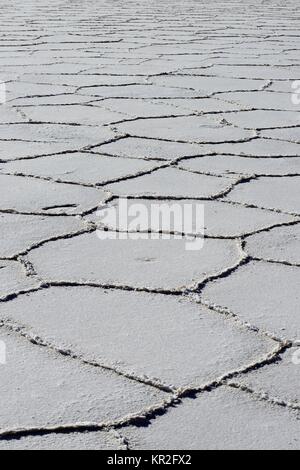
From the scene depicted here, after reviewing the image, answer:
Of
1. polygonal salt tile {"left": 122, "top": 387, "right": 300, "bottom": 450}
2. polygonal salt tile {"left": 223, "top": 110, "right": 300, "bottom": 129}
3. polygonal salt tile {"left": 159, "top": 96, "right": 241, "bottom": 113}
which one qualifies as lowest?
polygonal salt tile {"left": 122, "top": 387, "right": 300, "bottom": 450}

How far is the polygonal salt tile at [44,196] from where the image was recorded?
85.7 inches

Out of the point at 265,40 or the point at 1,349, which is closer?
the point at 1,349

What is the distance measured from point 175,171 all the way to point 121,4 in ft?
19.7

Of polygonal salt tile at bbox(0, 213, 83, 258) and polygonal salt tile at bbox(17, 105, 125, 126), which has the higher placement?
polygonal salt tile at bbox(17, 105, 125, 126)

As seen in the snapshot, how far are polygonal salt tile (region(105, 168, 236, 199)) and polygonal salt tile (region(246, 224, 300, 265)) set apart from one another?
295 millimetres

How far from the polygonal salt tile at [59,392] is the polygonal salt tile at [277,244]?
23.5 inches

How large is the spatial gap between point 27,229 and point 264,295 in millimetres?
564

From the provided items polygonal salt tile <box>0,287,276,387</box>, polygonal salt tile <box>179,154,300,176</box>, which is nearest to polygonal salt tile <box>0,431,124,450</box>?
polygonal salt tile <box>0,287,276,387</box>

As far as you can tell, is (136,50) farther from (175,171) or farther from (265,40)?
(175,171)

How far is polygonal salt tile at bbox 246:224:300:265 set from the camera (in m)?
1.92

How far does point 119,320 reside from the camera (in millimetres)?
1604

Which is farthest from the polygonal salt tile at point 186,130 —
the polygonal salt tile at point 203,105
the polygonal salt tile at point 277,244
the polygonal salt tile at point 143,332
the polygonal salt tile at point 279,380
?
the polygonal salt tile at point 279,380

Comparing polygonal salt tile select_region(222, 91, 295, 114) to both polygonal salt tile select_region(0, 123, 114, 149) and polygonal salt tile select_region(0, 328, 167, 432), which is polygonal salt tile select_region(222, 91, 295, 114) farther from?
polygonal salt tile select_region(0, 328, 167, 432)

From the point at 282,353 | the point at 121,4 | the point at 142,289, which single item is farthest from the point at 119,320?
the point at 121,4
